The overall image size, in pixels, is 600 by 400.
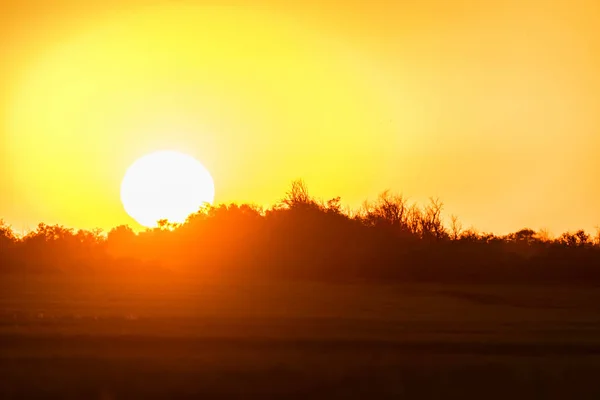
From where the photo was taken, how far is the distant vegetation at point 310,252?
60.1 metres

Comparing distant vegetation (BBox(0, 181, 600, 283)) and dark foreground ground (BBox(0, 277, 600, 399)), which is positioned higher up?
distant vegetation (BBox(0, 181, 600, 283))

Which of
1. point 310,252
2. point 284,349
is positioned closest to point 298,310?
point 284,349

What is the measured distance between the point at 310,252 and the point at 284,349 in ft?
134

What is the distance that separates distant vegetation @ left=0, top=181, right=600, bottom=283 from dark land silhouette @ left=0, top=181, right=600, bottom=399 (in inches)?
6.2

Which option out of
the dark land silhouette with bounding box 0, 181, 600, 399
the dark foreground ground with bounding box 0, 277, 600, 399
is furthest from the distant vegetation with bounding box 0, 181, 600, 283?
→ the dark foreground ground with bounding box 0, 277, 600, 399

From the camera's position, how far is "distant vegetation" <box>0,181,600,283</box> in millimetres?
60062

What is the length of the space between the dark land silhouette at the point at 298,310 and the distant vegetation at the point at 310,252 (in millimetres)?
158

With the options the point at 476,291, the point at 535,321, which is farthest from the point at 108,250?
the point at 535,321

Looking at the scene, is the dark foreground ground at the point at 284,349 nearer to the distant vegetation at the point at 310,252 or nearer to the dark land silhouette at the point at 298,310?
the dark land silhouette at the point at 298,310

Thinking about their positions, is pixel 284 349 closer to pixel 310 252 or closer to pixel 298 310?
pixel 298 310

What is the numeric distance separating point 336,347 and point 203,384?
20.4 feet

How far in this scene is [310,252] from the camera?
207 ft

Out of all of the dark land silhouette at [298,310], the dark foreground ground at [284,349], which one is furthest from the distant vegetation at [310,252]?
Result: the dark foreground ground at [284,349]

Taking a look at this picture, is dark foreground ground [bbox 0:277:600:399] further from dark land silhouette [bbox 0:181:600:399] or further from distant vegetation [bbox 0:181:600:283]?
distant vegetation [bbox 0:181:600:283]
